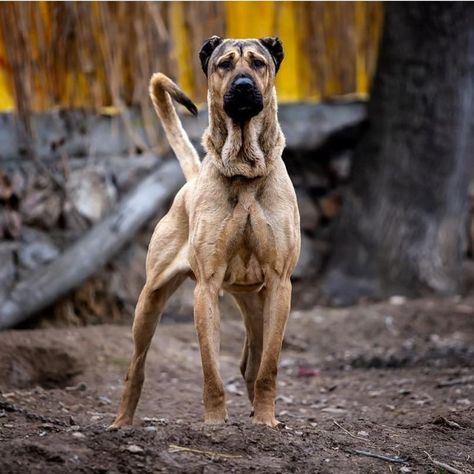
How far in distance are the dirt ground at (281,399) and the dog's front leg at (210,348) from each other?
0.11 m

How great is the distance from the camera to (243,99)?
5398mm

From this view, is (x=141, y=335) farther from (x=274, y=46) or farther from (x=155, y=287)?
(x=274, y=46)

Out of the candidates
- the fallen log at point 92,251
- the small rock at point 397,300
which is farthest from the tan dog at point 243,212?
the small rock at point 397,300

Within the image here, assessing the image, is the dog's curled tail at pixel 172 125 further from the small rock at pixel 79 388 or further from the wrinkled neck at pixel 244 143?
the small rock at pixel 79 388

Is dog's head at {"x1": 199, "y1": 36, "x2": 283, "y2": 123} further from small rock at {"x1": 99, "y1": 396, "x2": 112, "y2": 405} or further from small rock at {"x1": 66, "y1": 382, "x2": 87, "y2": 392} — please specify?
small rock at {"x1": 66, "y1": 382, "x2": 87, "y2": 392}

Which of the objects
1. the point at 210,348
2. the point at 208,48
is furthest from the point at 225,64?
the point at 210,348

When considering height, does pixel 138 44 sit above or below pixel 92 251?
above

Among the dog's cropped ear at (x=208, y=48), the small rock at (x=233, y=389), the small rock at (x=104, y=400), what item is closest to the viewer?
the dog's cropped ear at (x=208, y=48)

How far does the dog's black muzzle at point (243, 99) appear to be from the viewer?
17.6 feet

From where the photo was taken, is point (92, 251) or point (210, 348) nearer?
point (210, 348)

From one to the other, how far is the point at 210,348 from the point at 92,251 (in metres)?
3.62

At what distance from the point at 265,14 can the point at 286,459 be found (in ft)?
20.1

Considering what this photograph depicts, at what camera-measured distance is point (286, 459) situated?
491 cm

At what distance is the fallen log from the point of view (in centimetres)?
871
